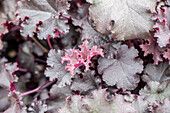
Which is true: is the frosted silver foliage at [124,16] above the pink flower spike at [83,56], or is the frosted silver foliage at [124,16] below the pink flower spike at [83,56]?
above

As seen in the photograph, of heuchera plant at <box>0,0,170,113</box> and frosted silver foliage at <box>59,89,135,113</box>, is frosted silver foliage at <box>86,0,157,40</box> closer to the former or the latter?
heuchera plant at <box>0,0,170,113</box>

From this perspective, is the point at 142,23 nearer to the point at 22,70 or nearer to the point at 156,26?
the point at 156,26

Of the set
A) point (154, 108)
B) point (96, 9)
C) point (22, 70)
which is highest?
point (96, 9)

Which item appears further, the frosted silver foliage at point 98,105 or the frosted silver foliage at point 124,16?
the frosted silver foliage at point 124,16

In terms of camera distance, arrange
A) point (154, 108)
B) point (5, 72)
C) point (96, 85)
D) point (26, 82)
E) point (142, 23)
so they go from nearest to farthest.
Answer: point (154, 108), point (142, 23), point (96, 85), point (5, 72), point (26, 82)

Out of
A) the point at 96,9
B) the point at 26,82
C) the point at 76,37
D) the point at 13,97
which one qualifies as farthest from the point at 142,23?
the point at 26,82

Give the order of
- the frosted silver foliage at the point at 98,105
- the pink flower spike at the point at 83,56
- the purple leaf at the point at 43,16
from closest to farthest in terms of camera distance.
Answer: the frosted silver foliage at the point at 98,105 → the pink flower spike at the point at 83,56 → the purple leaf at the point at 43,16

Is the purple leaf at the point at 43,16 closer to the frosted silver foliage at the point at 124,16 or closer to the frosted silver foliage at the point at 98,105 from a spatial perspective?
the frosted silver foliage at the point at 124,16

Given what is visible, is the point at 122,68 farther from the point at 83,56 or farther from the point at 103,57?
the point at 83,56

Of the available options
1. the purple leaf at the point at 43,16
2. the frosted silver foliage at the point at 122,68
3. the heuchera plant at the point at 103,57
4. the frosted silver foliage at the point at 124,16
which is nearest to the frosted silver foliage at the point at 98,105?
the heuchera plant at the point at 103,57
